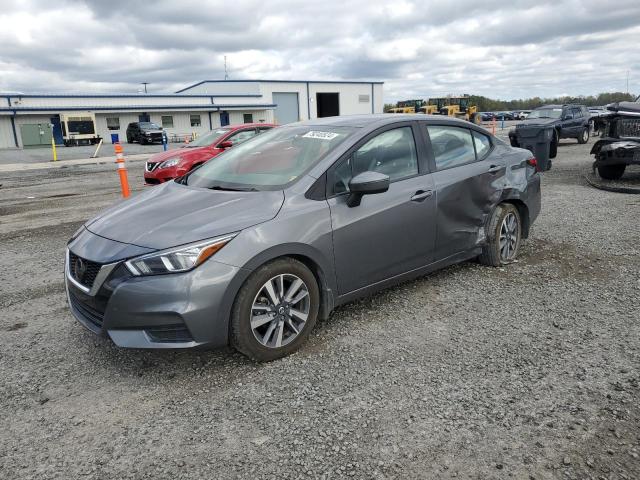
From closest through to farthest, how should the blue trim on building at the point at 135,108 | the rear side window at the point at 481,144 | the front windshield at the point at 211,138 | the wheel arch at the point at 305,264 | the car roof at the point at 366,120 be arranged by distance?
the wheel arch at the point at 305,264, the car roof at the point at 366,120, the rear side window at the point at 481,144, the front windshield at the point at 211,138, the blue trim on building at the point at 135,108

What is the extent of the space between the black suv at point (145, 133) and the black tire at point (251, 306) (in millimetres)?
35511

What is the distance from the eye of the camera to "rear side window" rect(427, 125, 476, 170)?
14.8 ft

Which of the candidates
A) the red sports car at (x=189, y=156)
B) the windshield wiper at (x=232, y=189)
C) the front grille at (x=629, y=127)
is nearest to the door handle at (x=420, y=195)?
the windshield wiper at (x=232, y=189)

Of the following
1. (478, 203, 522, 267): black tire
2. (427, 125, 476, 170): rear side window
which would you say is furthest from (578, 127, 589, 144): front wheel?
(427, 125, 476, 170): rear side window

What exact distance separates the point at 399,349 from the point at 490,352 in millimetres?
613

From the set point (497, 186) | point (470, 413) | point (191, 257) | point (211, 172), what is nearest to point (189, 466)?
point (191, 257)

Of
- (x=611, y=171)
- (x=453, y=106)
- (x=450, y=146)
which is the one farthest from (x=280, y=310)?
(x=453, y=106)

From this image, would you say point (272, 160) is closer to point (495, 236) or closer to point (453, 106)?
point (495, 236)

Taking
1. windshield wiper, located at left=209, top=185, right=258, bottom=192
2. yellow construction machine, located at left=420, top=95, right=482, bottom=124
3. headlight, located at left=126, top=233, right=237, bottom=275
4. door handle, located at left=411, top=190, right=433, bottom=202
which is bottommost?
headlight, located at left=126, top=233, right=237, bottom=275

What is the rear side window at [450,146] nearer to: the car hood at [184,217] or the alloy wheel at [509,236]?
the alloy wheel at [509,236]

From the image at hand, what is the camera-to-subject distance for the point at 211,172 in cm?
437

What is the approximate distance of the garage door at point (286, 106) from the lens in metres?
51.7

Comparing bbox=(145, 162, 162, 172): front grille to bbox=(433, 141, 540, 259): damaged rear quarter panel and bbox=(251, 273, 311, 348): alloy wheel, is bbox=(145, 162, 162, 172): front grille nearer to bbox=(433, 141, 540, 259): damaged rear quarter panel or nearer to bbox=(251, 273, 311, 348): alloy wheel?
bbox=(433, 141, 540, 259): damaged rear quarter panel

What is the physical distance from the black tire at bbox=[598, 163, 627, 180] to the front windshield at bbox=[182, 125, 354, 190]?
8380 millimetres
